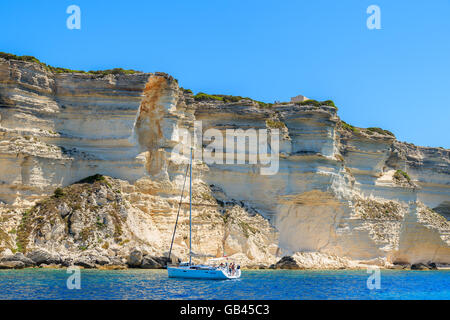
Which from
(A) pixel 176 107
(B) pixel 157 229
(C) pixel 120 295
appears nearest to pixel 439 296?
(C) pixel 120 295

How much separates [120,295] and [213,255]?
21.3 meters

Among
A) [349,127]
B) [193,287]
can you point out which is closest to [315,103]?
[349,127]

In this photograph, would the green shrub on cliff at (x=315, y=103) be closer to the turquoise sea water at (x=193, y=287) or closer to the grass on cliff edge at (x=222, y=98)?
the grass on cliff edge at (x=222, y=98)

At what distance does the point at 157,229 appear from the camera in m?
47.9

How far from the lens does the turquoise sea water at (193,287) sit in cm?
2861

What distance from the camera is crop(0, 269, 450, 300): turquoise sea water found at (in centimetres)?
2861

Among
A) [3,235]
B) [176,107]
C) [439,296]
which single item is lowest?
[439,296]

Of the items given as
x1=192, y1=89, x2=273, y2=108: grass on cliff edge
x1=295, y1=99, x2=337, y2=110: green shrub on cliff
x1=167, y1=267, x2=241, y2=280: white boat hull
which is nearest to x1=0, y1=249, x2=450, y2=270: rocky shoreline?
x1=167, y1=267, x2=241, y2=280: white boat hull

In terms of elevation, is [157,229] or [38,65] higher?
[38,65]

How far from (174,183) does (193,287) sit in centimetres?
1785

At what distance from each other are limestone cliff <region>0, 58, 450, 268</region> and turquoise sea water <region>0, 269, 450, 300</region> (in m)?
5.67

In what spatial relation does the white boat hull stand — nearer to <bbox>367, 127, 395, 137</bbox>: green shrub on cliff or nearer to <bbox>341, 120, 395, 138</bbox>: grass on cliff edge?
<bbox>341, 120, 395, 138</bbox>: grass on cliff edge
